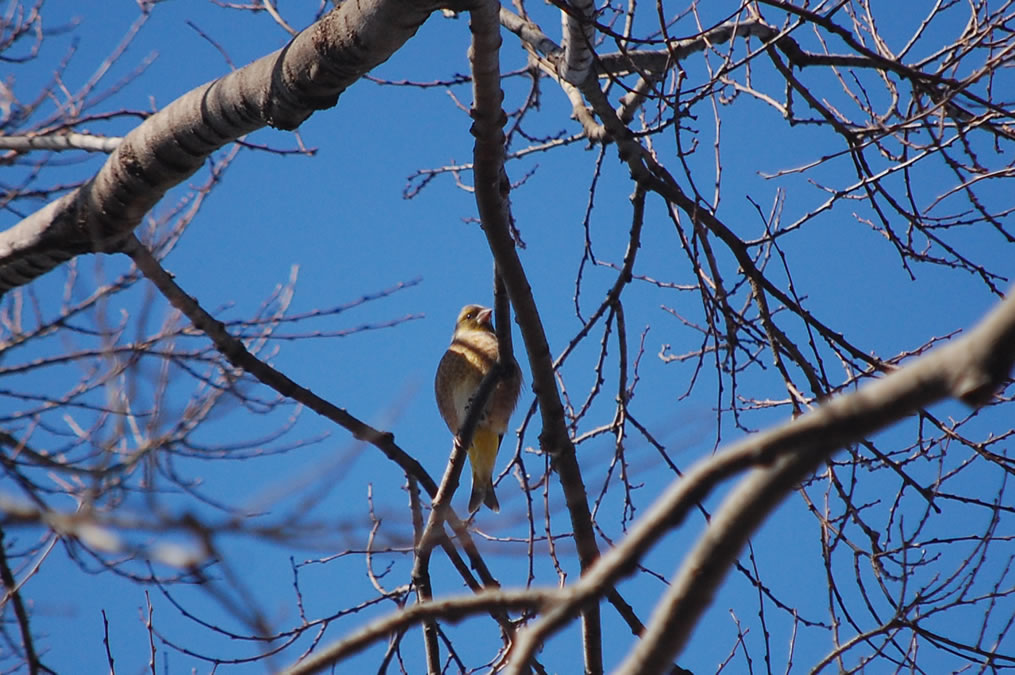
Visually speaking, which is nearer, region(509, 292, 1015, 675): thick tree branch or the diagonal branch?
region(509, 292, 1015, 675): thick tree branch

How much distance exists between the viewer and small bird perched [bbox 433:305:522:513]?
6.20m

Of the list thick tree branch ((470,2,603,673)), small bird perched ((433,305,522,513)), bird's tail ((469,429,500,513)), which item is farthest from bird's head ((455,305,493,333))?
thick tree branch ((470,2,603,673))

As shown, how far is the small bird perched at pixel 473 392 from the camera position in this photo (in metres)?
6.20

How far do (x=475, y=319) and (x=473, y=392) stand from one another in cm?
131

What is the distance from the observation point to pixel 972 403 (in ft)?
3.50

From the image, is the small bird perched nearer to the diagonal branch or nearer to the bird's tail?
the bird's tail

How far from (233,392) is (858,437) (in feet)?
9.13

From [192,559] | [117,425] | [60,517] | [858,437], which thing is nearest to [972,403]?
[858,437]

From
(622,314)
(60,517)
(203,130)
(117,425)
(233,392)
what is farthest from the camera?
(622,314)

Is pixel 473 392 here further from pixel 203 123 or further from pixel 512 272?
pixel 203 123

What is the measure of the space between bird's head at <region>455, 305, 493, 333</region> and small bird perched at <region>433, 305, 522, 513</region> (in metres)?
0.12

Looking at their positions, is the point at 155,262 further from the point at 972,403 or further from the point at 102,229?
the point at 972,403

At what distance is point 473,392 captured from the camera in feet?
20.6

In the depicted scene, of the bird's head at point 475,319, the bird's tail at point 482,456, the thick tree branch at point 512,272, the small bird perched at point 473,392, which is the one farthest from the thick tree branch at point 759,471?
the bird's head at point 475,319
